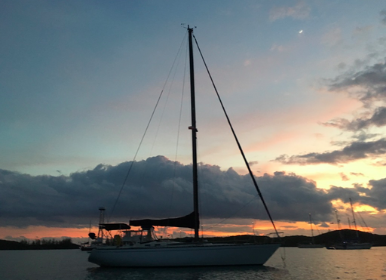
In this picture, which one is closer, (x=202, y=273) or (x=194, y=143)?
(x=202, y=273)

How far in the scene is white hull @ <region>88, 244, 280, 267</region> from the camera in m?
24.0

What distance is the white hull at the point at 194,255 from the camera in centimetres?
2398

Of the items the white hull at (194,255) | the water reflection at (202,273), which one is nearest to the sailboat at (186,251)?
the white hull at (194,255)

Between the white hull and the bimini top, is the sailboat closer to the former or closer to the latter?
the white hull

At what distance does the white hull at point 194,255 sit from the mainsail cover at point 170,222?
71.8 inches

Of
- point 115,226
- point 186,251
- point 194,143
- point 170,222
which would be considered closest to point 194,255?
point 186,251

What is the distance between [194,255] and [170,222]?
11.6ft

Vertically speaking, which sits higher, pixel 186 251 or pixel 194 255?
pixel 186 251

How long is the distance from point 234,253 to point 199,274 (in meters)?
3.20

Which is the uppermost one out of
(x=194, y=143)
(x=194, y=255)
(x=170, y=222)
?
(x=194, y=143)

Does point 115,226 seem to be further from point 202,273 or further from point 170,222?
point 202,273

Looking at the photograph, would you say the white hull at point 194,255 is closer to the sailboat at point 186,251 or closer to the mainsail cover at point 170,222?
the sailboat at point 186,251

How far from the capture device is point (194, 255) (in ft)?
78.5

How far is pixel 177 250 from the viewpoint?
24109 millimetres
